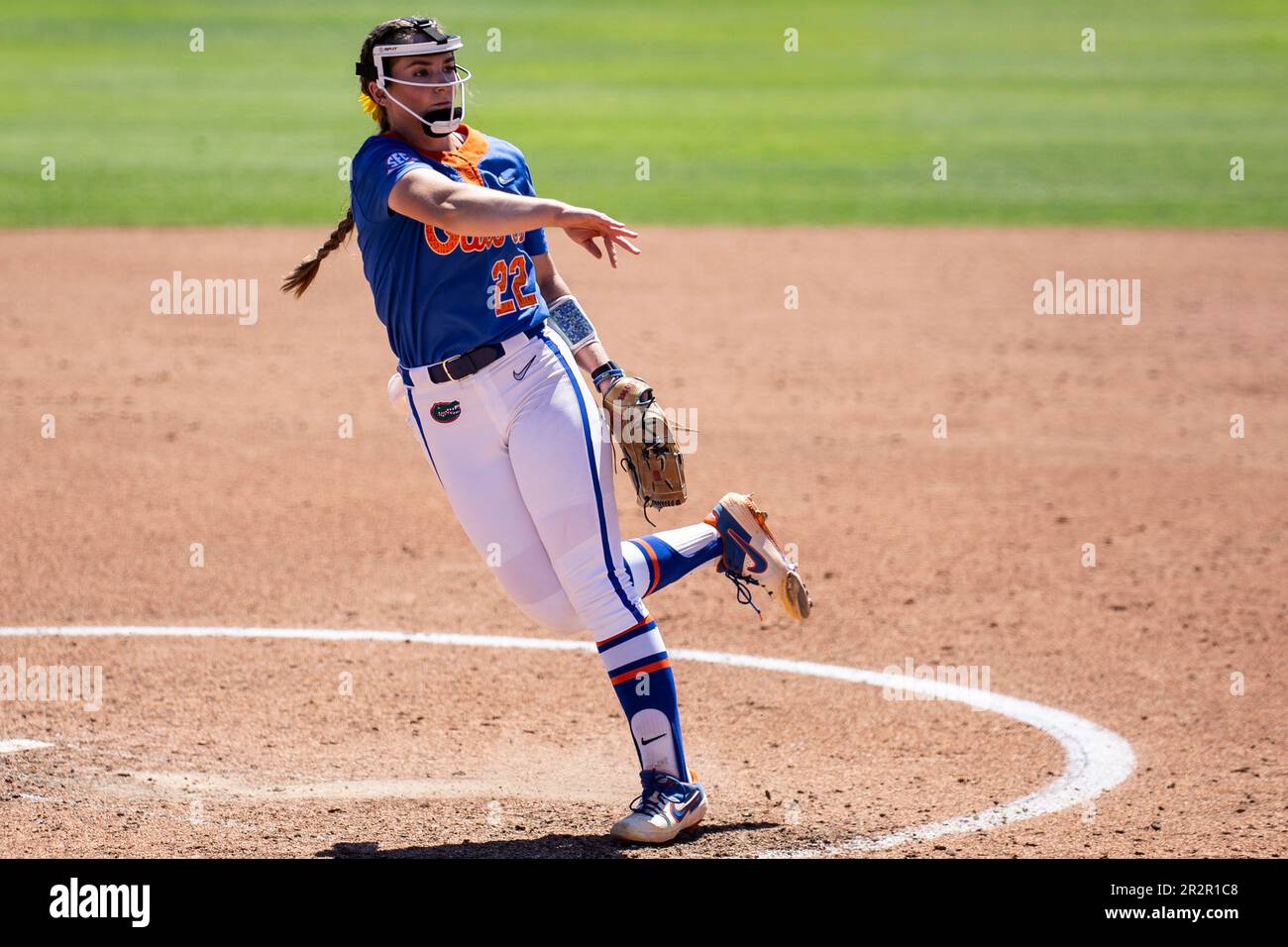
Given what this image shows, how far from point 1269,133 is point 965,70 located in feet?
30.9

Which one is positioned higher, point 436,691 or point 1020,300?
point 1020,300

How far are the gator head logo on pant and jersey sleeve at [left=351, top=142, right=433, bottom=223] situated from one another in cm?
53

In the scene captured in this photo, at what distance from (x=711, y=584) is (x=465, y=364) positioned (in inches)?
116

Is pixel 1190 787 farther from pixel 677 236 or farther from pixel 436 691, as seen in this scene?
pixel 677 236

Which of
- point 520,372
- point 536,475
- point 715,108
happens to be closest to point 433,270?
point 520,372

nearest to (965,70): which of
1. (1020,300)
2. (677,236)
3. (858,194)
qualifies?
(858,194)

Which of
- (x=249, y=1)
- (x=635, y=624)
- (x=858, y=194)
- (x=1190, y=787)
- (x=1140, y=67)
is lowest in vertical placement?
(x=1190, y=787)

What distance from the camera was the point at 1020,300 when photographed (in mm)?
13312

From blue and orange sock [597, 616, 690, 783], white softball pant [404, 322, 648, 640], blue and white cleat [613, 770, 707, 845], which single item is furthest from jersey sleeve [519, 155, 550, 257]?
blue and white cleat [613, 770, 707, 845]

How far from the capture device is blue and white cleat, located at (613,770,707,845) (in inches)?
166

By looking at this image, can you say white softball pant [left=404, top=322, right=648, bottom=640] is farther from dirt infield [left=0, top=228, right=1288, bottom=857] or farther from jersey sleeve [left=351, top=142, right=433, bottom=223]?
dirt infield [left=0, top=228, right=1288, bottom=857]

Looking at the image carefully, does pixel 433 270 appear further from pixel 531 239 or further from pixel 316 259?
pixel 316 259

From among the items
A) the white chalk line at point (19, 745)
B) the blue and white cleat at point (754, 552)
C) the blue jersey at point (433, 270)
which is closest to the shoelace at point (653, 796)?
the blue and white cleat at point (754, 552)

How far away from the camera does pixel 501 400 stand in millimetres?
4316
